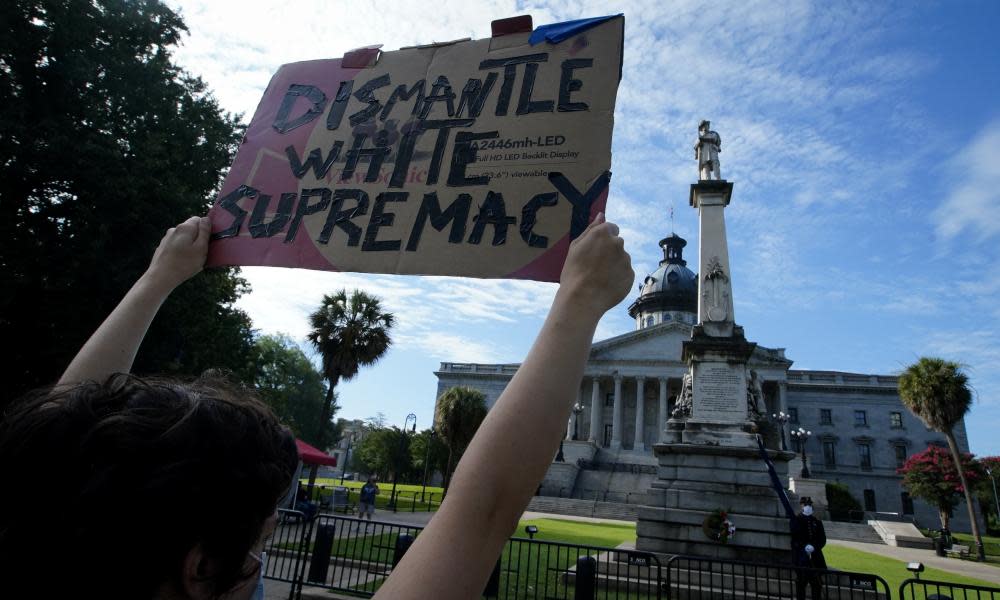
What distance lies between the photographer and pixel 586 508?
37312mm

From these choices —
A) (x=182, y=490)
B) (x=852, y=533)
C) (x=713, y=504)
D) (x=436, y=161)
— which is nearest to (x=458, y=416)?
(x=852, y=533)

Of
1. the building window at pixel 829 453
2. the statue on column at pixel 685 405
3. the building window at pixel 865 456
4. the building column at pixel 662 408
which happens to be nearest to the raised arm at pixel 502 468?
the statue on column at pixel 685 405

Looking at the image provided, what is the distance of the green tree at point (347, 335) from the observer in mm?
25938

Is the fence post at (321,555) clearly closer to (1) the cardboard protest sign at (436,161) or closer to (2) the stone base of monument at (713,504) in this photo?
(2) the stone base of monument at (713,504)

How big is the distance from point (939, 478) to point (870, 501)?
24555 mm

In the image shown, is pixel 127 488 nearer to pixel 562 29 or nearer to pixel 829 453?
pixel 562 29

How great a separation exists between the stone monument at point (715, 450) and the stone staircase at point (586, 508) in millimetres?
23420

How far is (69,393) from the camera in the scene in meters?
1.01

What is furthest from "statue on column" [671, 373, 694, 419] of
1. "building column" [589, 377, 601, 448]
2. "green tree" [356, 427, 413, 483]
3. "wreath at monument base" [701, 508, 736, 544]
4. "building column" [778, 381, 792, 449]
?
"building column" [778, 381, 792, 449]

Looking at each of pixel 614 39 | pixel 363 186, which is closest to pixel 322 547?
pixel 363 186

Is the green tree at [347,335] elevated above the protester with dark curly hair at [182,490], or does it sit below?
above

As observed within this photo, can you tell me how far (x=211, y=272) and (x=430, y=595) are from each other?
54.8 feet

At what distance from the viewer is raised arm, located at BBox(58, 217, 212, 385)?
5.81ft

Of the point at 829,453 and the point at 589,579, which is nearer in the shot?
the point at 589,579
